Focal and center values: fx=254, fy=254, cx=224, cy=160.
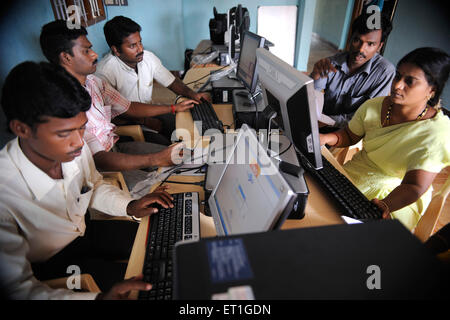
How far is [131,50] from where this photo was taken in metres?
2.02

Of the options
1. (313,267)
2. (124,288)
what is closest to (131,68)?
(124,288)

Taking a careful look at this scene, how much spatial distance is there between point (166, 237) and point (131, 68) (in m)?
1.77

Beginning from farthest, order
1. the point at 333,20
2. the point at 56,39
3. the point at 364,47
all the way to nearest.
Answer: the point at 333,20
the point at 364,47
the point at 56,39

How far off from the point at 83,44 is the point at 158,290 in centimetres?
140

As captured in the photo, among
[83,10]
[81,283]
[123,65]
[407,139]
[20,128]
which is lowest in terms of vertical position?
[81,283]

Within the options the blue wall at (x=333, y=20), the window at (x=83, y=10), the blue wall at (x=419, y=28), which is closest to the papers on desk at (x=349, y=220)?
the window at (x=83, y=10)

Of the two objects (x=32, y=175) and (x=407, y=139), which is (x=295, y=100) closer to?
(x=407, y=139)

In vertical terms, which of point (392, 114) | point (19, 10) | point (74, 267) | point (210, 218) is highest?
point (19, 10)

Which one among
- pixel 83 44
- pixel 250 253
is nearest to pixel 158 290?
→ pixel 250 253

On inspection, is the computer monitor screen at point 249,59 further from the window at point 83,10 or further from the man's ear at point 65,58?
the window at point 83,10

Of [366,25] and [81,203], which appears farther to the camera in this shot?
[366,25]

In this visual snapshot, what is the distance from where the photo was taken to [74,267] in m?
0.97

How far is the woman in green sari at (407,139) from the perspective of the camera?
1.03 metres
